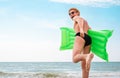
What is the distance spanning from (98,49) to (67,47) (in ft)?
2.43

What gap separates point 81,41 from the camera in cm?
564

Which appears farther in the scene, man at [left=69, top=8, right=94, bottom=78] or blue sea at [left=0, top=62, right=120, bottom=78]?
blue sea at [left=0, top=62, right=120, bottom=78]

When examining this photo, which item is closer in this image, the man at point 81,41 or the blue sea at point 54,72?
the man at point 81,41

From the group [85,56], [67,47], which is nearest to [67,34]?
[67,47]

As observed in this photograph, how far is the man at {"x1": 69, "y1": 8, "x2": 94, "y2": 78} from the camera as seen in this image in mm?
5531

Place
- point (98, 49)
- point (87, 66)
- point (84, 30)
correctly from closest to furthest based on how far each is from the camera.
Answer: point (87, 66), point (84, 30), point (98, 49)

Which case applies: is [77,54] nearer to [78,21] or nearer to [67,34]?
[78,21]

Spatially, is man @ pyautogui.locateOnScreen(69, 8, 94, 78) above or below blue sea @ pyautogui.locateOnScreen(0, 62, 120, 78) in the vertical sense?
above

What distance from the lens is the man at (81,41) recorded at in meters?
5.53

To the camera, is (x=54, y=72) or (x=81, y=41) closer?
(x=81, y=41)

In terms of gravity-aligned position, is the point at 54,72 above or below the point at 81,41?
below

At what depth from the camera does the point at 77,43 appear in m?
5.66

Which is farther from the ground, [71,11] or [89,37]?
[71,11]

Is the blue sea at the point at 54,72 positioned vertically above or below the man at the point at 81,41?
below
